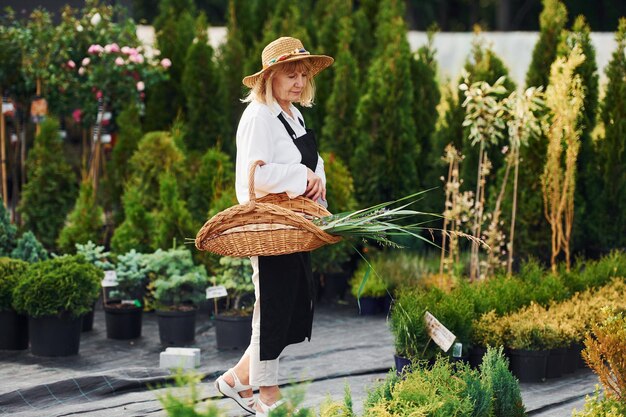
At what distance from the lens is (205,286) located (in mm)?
7504

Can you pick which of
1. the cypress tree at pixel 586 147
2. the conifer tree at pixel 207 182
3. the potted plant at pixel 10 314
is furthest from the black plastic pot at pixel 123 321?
the cypress tree at pixel 586 147

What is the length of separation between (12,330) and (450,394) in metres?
3.52

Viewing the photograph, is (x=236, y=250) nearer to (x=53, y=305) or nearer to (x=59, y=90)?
(x=53, y=305)

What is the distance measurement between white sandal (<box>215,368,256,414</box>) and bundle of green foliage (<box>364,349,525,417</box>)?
869 millimetres

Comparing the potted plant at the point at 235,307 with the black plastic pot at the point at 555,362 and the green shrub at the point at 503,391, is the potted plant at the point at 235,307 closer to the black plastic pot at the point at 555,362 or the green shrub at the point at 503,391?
the black plastic pot at the point at 555,362

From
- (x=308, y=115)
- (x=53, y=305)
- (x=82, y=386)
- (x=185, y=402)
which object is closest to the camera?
(x=185, y=402)

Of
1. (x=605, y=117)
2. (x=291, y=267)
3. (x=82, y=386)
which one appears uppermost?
(x=605, y=117)

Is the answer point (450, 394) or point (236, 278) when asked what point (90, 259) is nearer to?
point (236, 278)

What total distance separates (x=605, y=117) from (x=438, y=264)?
198 centimetres

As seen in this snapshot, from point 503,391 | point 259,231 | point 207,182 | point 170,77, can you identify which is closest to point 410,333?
point 503,391

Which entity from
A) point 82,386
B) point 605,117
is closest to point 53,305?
point 82,386

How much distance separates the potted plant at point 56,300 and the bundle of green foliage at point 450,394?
245 centimetres

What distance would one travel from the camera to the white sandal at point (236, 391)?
524cm

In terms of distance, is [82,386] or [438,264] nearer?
[82,386]
